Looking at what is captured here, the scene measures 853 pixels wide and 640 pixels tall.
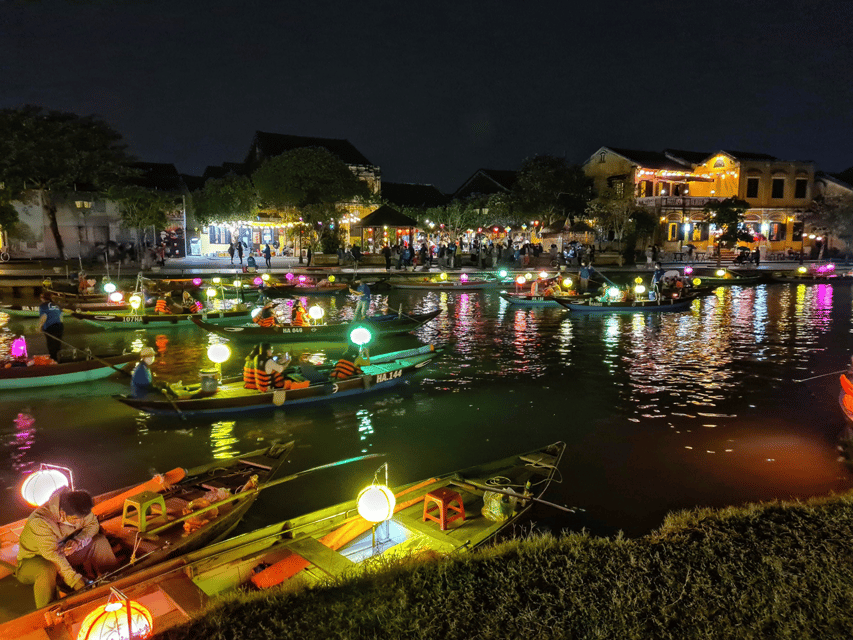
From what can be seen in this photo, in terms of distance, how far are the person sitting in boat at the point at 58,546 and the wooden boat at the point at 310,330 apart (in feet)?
37.7

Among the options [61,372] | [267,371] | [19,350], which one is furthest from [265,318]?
[267,371]

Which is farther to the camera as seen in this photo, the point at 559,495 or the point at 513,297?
the point at 513,297

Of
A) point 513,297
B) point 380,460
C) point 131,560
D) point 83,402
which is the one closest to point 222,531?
point 131,560

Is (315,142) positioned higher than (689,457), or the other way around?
(315,142)

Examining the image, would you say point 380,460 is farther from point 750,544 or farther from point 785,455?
point 785,455

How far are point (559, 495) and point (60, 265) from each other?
1383 inches

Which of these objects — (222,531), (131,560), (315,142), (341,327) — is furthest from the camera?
(315,142)

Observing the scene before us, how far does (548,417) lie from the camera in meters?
11.9

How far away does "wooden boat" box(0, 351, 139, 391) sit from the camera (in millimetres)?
13203

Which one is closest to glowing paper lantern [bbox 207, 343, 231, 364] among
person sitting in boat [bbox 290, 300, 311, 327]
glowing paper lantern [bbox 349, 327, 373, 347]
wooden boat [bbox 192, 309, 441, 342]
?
glowing paper lantern [bbox 349, 327, 373, 347]

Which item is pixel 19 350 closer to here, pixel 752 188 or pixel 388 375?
pixel 388 375

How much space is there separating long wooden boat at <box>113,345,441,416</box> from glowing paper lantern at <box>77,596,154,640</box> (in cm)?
684

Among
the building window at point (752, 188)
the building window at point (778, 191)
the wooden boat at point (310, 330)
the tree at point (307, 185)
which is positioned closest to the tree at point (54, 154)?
the tree at point (307, 185)

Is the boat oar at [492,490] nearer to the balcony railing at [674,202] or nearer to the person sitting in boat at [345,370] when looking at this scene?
the person sitting in boat at [345,370]
